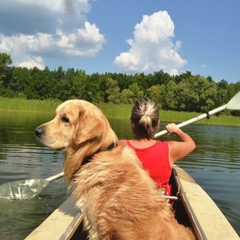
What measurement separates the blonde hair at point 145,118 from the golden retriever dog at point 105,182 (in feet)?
2.24

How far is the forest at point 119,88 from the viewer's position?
60312 mm

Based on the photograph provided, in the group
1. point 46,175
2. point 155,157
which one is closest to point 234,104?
point 155,157

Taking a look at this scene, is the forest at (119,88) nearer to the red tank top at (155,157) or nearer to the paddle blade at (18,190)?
the paddle blade at (18,190)

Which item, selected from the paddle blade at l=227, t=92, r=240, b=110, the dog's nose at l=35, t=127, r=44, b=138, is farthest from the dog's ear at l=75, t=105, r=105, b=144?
the paddle blade at l=227, t=92, r=240, b=110

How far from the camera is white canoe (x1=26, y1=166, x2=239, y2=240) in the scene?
336cm

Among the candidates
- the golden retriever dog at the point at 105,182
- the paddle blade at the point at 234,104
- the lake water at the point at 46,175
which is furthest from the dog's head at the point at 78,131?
the paddle blade at the point at 234,104

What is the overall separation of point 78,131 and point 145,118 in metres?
0.94

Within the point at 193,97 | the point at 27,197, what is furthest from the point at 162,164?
the point at 193,97

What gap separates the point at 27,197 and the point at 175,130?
3.54m

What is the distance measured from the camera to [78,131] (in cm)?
301

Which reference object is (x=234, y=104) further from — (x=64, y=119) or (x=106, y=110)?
(x=106, y=110)

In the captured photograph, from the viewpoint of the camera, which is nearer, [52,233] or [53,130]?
[53,130]

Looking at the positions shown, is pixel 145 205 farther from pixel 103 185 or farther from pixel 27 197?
pixel 27 197

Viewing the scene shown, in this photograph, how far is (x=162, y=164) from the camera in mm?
3883
